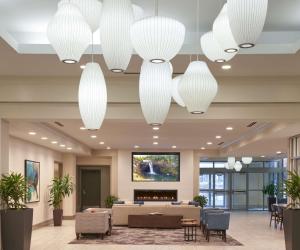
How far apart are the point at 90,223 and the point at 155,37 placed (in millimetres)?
12380

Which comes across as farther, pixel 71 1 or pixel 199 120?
pixel 199 120

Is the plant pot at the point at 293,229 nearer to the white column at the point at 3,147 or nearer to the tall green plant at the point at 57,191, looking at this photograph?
the white column at the point at 3,147

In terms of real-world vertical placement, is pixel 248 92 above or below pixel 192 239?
above

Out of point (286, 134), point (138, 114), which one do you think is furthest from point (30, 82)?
point (286, 134)

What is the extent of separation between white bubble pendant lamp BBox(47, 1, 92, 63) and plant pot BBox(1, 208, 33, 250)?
6.92 metres

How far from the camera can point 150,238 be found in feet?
49.4

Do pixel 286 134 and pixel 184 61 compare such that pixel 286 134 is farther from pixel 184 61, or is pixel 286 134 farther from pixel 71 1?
pixel 71 1

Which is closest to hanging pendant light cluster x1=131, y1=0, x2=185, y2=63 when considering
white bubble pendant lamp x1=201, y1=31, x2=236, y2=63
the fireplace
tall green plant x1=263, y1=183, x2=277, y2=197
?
white bubble pendant lamp x1=201, y1=31, x2=236, y2=63

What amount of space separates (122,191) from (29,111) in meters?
15.4

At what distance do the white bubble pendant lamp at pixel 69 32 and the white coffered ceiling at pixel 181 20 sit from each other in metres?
3.32

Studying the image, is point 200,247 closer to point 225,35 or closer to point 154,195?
point 225,35

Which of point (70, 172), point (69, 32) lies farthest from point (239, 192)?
point (69, 32)

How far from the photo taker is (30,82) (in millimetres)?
9336

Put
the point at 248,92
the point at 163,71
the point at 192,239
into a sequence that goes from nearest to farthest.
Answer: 1. the point at 163,71
2. the point at 248,92
3. the point at 192,239
